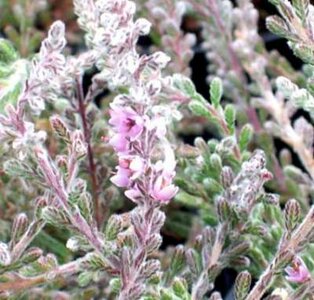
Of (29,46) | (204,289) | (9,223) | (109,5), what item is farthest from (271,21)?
(29,46)

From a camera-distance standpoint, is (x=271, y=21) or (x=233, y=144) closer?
(x=271, y=21)

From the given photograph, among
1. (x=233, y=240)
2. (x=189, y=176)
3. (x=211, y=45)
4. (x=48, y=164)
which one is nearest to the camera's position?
(x=48, y=164)

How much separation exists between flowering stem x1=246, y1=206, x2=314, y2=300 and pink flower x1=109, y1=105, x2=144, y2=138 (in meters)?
0.16

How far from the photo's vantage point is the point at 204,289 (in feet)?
2.39

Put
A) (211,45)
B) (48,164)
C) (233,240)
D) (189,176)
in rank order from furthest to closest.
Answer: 1. (211,45)
2. (189,176)
3. (233,240)
4. (48,164)

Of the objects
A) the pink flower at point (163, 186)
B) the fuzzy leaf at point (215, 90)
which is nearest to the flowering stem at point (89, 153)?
the fuzzy leaf at point (215, 90)

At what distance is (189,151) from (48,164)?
0.79 feet

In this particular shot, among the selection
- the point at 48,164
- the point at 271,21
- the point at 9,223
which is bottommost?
the point at 9,223

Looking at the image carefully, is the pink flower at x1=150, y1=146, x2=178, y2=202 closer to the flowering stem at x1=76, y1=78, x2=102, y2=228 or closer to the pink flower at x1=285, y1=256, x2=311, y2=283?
the pink flower at x1=285, y1=256, x2=311, y2=283

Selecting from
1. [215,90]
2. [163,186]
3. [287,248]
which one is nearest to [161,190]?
[163,186]

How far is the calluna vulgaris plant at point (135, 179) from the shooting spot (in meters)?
0.65

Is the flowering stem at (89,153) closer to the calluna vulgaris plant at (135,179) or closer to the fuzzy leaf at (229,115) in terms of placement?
the calluna vulgaris plant at (135,179)

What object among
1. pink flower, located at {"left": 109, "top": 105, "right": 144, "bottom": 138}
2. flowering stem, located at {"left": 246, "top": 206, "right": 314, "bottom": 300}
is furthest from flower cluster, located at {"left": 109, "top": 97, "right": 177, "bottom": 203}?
flowering stem, located at {"left": 246, "top": 206, "right": 314, "bottom": 300}

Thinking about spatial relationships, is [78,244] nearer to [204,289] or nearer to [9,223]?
[204,289]
